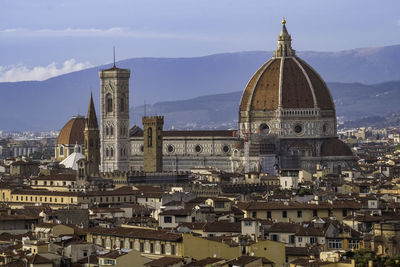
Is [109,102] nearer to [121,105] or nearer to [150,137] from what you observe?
[121,105]

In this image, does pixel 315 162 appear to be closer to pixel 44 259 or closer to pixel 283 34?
pixel 283 34

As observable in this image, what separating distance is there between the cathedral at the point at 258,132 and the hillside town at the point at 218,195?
0.48 ft

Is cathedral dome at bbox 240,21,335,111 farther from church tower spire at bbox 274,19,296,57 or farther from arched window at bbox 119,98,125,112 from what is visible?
arched window at bbox 119,98,125,112

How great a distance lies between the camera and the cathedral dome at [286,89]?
156 m

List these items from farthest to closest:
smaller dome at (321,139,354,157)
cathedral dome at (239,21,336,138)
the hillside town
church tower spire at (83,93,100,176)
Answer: cathedral dome at (239,21,336,138) → smaller dome at (321,139,354,157) → church tower spire at (83,93,100,176) → the hillside town

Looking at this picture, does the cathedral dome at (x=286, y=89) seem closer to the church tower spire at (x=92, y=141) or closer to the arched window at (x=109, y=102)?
the arched window at (x=109, y=102)

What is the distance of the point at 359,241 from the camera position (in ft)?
169

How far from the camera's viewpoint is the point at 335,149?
14862cm

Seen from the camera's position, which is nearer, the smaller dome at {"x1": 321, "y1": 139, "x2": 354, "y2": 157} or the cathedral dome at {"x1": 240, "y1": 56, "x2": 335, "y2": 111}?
the smaller dome at {"x1": 321, "y1": 139, "x2": 354, "y2": 157}

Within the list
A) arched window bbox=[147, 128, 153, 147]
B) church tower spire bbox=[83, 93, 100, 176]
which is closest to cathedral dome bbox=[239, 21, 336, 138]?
arched window bbox=[147, 128, 153, 147]

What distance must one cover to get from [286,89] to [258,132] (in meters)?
5.30

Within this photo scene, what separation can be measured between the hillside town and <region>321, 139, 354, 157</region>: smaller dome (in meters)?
0.15

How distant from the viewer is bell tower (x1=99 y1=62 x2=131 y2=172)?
153 m

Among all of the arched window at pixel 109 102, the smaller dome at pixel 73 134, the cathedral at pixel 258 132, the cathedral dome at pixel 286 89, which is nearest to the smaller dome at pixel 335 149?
the cathedral at pixel 258 132
